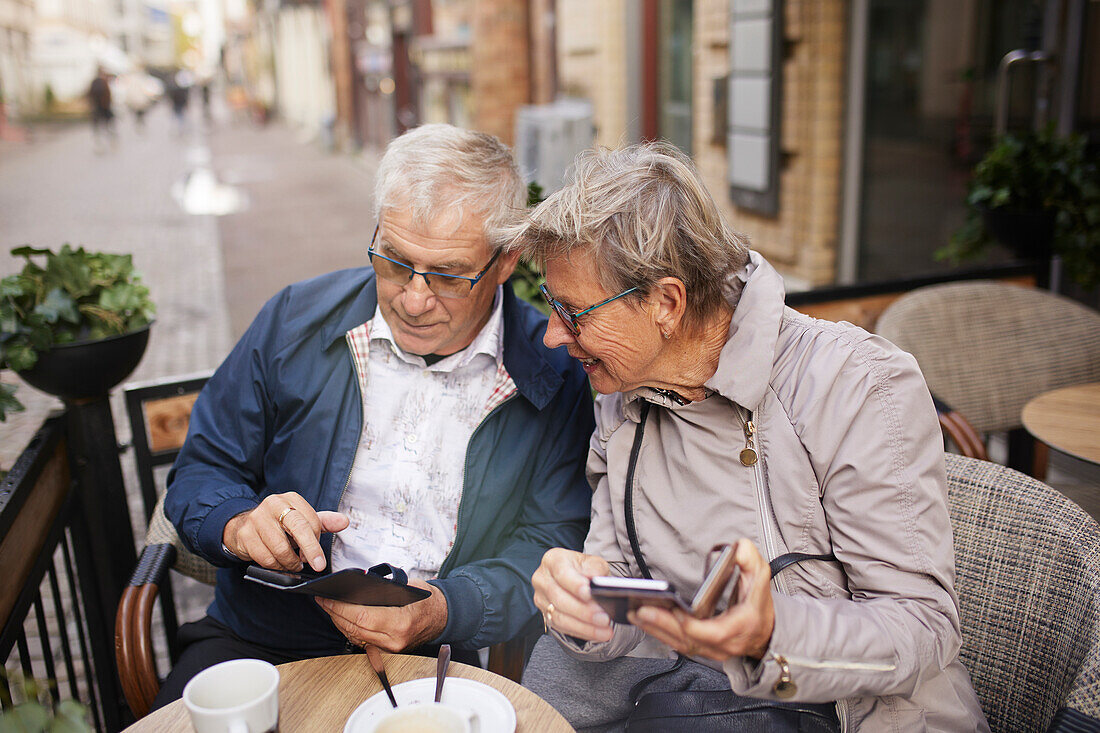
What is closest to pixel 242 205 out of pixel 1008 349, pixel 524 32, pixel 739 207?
pixel 524 32

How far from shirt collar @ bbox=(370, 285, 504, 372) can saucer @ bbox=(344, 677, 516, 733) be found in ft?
2.58

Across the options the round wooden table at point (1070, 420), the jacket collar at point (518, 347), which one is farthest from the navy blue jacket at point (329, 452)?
the round wooden table at point (1070, 420)

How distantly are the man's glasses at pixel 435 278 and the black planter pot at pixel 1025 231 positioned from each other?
9.12ft

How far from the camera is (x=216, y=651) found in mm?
1995

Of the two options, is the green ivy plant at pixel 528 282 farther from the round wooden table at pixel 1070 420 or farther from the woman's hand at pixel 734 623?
the woman's hand at pixel 734 623

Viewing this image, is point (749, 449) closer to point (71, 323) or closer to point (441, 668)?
point (441, 668)

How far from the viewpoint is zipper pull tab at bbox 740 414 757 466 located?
160 centimetres

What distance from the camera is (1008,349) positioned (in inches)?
124

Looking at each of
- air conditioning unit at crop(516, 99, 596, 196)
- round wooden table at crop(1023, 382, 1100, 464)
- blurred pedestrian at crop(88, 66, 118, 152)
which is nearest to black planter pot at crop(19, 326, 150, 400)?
round wooden table at crop(1023, 382, 1100, 464)

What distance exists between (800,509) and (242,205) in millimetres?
14302

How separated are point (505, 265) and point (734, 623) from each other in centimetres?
→ 111

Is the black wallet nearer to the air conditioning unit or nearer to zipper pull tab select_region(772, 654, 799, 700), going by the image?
zipper pull tab select_region(772, 654, 799, 700)

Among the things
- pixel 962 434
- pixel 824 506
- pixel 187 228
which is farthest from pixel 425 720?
pixel 187 228

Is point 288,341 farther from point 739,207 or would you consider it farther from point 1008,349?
point 739,207
